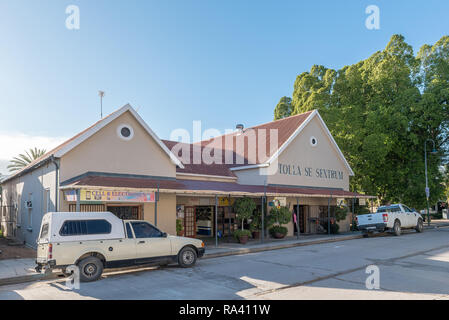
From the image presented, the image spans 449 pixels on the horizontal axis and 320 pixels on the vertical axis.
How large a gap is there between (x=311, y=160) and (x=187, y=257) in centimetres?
1629

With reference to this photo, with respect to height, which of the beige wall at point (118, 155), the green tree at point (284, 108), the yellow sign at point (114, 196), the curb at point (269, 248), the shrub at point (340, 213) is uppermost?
the green tree at point (284, 108)

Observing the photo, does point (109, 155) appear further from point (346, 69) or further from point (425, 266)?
point (346, 69)

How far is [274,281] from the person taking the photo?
9.77 m

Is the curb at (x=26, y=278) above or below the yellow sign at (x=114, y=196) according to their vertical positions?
below

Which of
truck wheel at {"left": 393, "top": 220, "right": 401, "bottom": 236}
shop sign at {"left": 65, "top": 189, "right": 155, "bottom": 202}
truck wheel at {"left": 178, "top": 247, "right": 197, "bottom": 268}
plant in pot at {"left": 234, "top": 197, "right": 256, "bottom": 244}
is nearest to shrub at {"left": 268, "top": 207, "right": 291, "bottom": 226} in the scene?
plant in pot at {"left": 234, "top": 197, "right": 256, "bottom": 244}

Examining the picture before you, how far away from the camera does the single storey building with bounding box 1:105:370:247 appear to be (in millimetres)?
15281

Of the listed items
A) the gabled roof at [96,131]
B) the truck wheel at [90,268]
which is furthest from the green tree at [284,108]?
the truck wheel at [90,268]

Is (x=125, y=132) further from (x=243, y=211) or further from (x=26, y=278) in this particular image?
(x=26, y=278)

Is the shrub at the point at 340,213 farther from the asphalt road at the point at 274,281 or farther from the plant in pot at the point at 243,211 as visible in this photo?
the asphalt road at the point at 274,281

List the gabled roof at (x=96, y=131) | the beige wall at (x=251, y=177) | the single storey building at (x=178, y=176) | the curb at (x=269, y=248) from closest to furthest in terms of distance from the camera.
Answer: the curb at (x=269, y=248) → the gabled roof at (x=96, y=131) → the single storey building at (x=178, y=176) → the beige wall at (x=251, y=177)

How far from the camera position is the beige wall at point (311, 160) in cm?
2441

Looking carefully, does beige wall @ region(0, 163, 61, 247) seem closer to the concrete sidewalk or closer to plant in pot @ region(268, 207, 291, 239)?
the concrete sidewalk

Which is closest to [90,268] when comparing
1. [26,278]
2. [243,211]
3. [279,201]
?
[26,278]

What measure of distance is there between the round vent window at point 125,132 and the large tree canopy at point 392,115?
Answer: 64.4 ft
